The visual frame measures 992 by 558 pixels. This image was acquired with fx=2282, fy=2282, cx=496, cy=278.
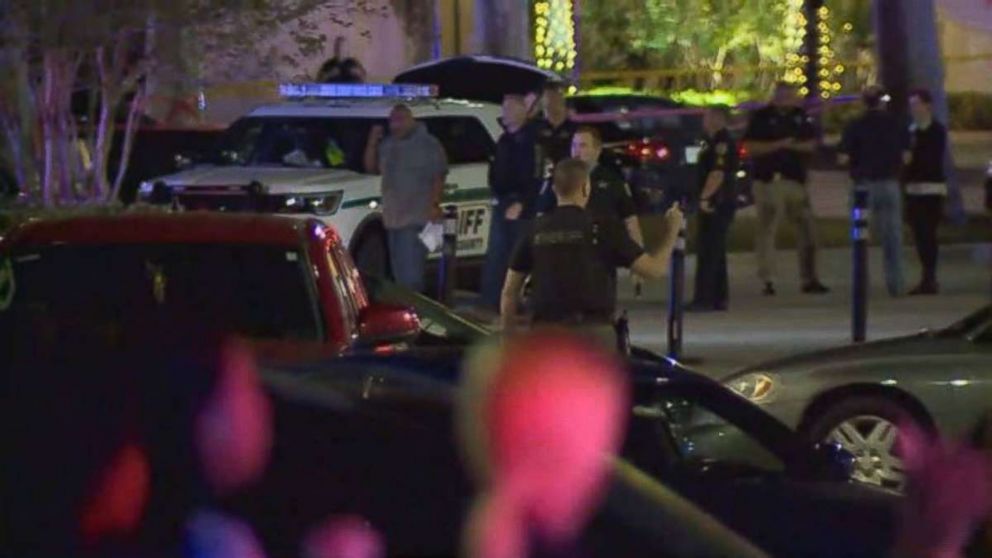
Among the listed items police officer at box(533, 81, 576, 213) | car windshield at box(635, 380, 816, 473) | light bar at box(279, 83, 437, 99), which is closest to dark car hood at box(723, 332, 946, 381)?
car windshield at box(635, 380, 816, 473)

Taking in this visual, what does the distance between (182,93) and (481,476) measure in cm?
1432

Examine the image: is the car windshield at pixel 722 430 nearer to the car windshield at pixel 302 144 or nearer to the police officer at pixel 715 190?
the police officer at pixel 715 190

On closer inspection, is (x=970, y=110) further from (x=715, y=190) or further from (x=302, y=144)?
(x=715, y=190)

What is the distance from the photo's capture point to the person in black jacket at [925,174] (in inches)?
740

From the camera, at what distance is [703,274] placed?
18.5m

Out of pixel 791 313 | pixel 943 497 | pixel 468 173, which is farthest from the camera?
pixel 468 173

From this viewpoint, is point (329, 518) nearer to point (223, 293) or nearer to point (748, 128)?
point (223, 293)

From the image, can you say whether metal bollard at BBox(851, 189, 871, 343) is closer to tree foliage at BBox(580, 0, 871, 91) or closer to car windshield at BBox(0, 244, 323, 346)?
car windshield at BBox(0, 244, 323, 346)

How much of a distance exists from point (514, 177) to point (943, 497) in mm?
9346

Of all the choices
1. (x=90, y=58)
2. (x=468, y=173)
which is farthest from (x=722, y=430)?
(x=468, y=173)

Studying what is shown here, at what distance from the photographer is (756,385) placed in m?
11.4

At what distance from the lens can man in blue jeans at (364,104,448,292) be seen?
17.3 m

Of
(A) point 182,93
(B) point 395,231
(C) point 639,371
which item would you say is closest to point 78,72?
(A) point 182,93

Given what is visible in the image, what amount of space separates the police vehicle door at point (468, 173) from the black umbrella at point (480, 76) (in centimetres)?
817
